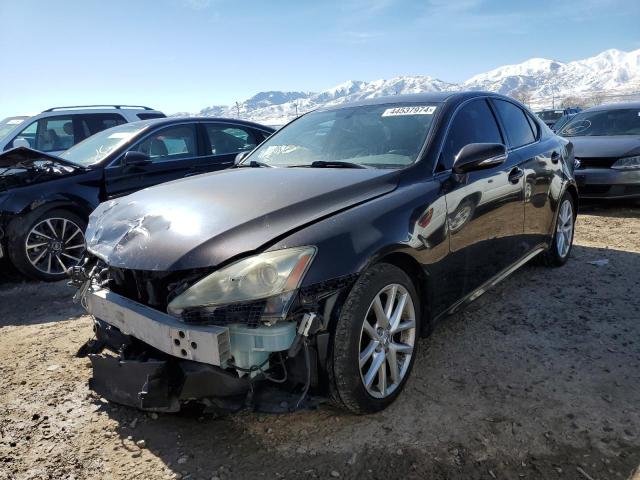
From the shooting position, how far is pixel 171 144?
5766mm

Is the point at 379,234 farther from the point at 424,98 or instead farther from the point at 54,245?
the point at 54,245

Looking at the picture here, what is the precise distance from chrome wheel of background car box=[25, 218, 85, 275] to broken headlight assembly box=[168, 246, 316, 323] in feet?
10.7

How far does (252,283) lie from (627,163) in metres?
6.78

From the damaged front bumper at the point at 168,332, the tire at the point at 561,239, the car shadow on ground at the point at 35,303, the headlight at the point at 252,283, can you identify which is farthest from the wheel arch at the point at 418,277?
the car shadow on ground at the point at 35,303

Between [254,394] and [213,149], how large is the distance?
14.8 feet

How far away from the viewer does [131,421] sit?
8.21ft

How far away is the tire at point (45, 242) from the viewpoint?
4676 millimetres

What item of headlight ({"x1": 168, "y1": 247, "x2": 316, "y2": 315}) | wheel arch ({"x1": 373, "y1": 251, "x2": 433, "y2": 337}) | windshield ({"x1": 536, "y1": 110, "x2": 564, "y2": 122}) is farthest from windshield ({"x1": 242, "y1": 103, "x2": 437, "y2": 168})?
windshield ({"x1": 536, "y1": 110, "x2": 564, "y2": 122})

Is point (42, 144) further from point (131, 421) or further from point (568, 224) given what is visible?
point (568, 224)

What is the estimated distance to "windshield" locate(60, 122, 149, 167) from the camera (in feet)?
17.5

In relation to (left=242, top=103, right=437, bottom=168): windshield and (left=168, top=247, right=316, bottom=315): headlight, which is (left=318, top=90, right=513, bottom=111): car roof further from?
(left=168, top=247, right=316, bottom=315): headlight

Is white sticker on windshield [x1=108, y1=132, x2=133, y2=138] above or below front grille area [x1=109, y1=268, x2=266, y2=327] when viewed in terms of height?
above

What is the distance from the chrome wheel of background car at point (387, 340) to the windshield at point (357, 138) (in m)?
0.86

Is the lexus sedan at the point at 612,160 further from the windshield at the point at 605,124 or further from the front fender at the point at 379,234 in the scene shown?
the front fender at the point at 379,234
